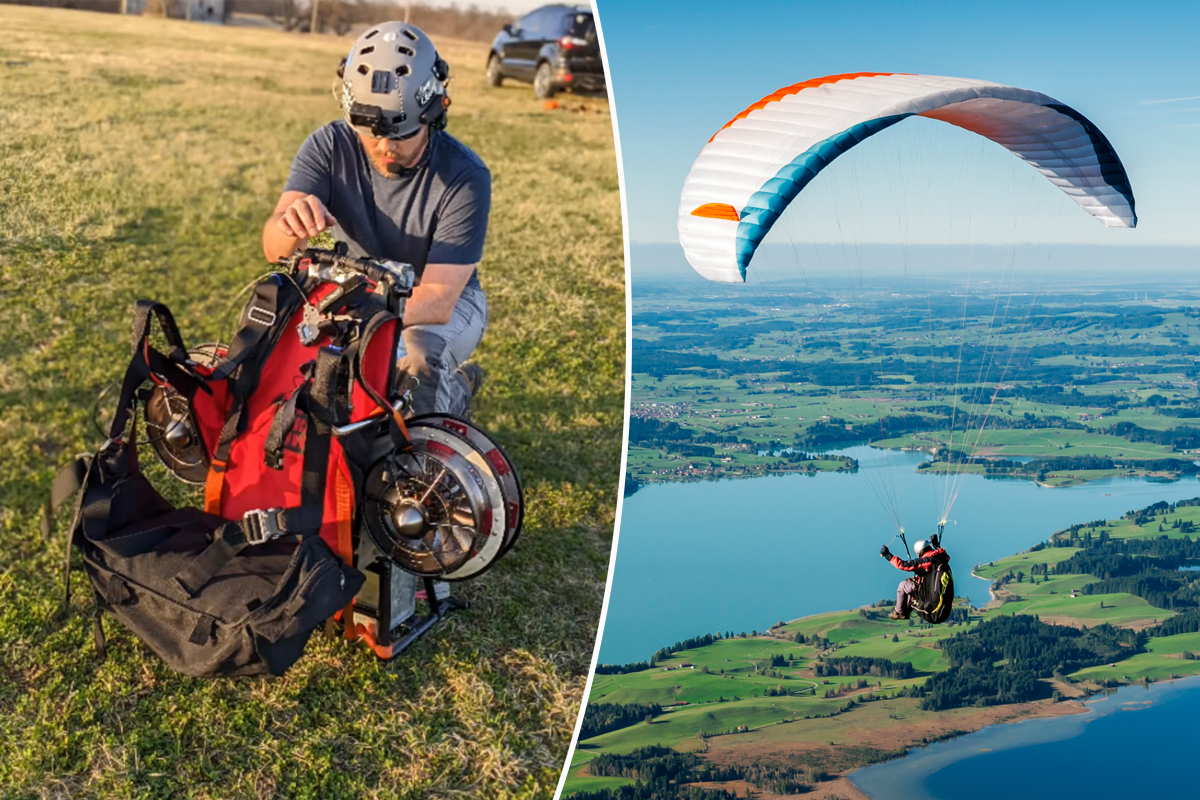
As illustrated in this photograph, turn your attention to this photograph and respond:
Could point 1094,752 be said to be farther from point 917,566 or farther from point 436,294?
Answer: point 436,294

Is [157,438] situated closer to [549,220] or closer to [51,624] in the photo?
[51,624]

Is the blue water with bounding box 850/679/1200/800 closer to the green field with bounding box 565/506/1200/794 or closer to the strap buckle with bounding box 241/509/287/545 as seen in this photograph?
the green field with bounding box 565/506/1200/794

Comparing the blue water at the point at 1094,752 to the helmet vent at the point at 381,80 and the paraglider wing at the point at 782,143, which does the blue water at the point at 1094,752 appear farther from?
the helmet vent at the point at 381,80

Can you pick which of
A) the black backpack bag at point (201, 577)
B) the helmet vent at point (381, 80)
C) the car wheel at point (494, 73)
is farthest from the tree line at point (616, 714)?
the helmet vent at point (381, 80)

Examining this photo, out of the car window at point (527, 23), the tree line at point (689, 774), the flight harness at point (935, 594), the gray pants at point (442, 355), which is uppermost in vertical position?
the car window at point (527, 23)

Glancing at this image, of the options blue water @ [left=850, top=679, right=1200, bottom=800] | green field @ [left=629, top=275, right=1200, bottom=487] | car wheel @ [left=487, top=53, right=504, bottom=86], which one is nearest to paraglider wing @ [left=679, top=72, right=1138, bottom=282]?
car wheel @ [left=487, top=53, right=504, bottom=86]

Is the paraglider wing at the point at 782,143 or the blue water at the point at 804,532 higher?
the paraglider wing at the point at 782,143
